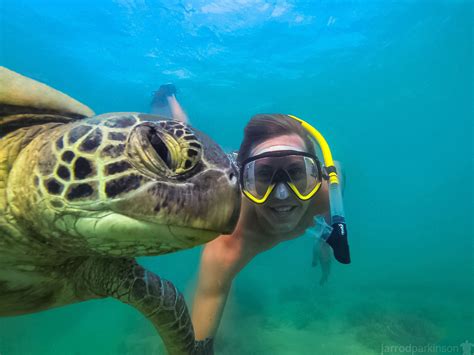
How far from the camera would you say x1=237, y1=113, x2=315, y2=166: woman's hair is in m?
3.38

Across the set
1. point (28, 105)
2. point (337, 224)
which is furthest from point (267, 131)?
point (28, 105)

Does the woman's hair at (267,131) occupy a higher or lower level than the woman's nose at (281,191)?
higher

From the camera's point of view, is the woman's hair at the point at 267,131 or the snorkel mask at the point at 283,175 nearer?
the snorkel mask at the point at 283,175

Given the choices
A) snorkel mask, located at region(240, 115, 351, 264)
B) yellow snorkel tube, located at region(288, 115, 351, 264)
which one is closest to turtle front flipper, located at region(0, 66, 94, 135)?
snorkel mask, located at region(240, 115, 351, 264)

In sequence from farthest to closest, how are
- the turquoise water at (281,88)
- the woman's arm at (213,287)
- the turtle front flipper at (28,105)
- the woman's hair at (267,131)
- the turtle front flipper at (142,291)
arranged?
the turquoise water at (281,88)
the woman's hair at (267,131)
the woman's arm at (213,287)
the turtle front flipper at (142,291)
the turtle front flipper at (28,105)

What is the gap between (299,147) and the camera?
3264 mm

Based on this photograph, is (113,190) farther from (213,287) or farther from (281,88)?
(281,88)

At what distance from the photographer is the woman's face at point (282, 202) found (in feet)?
10.0

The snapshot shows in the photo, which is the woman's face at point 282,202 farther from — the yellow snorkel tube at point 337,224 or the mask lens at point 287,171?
the yellow snorkel tube at point 337,224

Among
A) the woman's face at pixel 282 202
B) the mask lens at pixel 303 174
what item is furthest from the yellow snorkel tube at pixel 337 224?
the woman's face at pixel 282 202

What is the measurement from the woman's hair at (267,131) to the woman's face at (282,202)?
7 centimetres

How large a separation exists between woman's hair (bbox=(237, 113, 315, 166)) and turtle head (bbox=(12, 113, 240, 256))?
2.08 metres

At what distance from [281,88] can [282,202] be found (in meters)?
22.0

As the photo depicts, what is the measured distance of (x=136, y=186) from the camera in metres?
1.17
